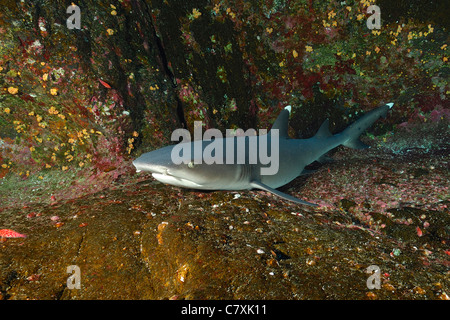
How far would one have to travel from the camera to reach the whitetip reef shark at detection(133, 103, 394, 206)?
246 centimetres

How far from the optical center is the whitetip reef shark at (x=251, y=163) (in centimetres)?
246

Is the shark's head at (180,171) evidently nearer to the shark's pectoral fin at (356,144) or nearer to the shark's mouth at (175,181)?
the shark's mouth at (175,181)

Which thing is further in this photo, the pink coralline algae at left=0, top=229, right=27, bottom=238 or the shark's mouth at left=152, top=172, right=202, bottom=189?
the shark's mouth at left=152, top=172, right=202, bottom=189

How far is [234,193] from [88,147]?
7.46ft

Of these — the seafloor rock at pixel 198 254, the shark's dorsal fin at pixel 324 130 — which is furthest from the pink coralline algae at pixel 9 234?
the shark's dorsal fin at pixel 324 130

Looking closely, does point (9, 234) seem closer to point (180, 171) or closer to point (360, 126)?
point (180, 171)

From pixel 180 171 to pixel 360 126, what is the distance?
156 inches

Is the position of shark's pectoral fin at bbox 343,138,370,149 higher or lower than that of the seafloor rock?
higher

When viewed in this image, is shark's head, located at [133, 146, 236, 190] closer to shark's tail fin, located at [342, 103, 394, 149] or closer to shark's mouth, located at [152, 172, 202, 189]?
shark's mouth, located at [152, 172, 202, 189]

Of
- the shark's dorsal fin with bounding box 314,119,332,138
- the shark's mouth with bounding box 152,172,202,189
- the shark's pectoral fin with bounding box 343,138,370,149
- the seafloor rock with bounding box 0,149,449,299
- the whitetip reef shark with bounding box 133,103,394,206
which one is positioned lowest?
the seafloor rock with bounding box 0,149,449,299

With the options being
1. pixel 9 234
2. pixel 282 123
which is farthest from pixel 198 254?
pixel 282 123

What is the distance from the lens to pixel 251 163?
3.15 metres

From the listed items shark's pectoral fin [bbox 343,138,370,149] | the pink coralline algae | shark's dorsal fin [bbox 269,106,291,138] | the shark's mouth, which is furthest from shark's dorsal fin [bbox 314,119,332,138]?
the pink coralline algae

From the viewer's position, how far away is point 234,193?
2736mm
